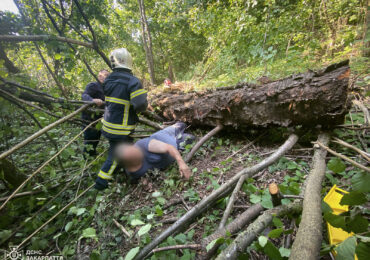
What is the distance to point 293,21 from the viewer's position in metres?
4.02

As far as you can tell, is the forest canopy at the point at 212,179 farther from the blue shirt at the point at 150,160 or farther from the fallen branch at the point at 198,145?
the blue shirt at the point at 150,160

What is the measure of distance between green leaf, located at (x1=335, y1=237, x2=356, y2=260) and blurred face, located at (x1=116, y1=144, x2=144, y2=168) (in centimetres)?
212

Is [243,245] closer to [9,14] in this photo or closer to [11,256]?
[11,256]

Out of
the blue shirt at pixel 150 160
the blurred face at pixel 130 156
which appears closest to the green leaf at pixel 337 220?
the blue shirt at pixel 150 160

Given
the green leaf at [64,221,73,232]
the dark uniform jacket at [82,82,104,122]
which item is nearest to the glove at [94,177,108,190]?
the green leaf at [64,221,73,232]

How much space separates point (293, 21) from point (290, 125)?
376cm

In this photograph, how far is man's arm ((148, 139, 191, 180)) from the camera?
6.33ft

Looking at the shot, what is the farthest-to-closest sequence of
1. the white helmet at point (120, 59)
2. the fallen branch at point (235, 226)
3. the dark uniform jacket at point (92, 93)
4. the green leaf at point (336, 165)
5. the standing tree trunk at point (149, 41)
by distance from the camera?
the standing tree trunk at point (149, 41), the dark uniform jacket at point (92, 93), the white helmet at point (120, 59), the fallen branch at point (235, 226), the green leaf at point (336, 165)

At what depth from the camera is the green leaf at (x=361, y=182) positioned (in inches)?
27.6

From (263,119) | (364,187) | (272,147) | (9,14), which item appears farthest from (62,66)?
(364,187)

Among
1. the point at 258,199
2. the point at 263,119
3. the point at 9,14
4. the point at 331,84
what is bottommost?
A: the point at 258,199

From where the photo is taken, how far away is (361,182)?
2.37 feet

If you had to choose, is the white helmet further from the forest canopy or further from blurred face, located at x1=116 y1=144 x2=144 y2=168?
blurred face, located at x1=116 y1=144 x2=144 y2=168

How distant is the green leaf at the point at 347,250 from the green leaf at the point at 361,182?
27 cm
